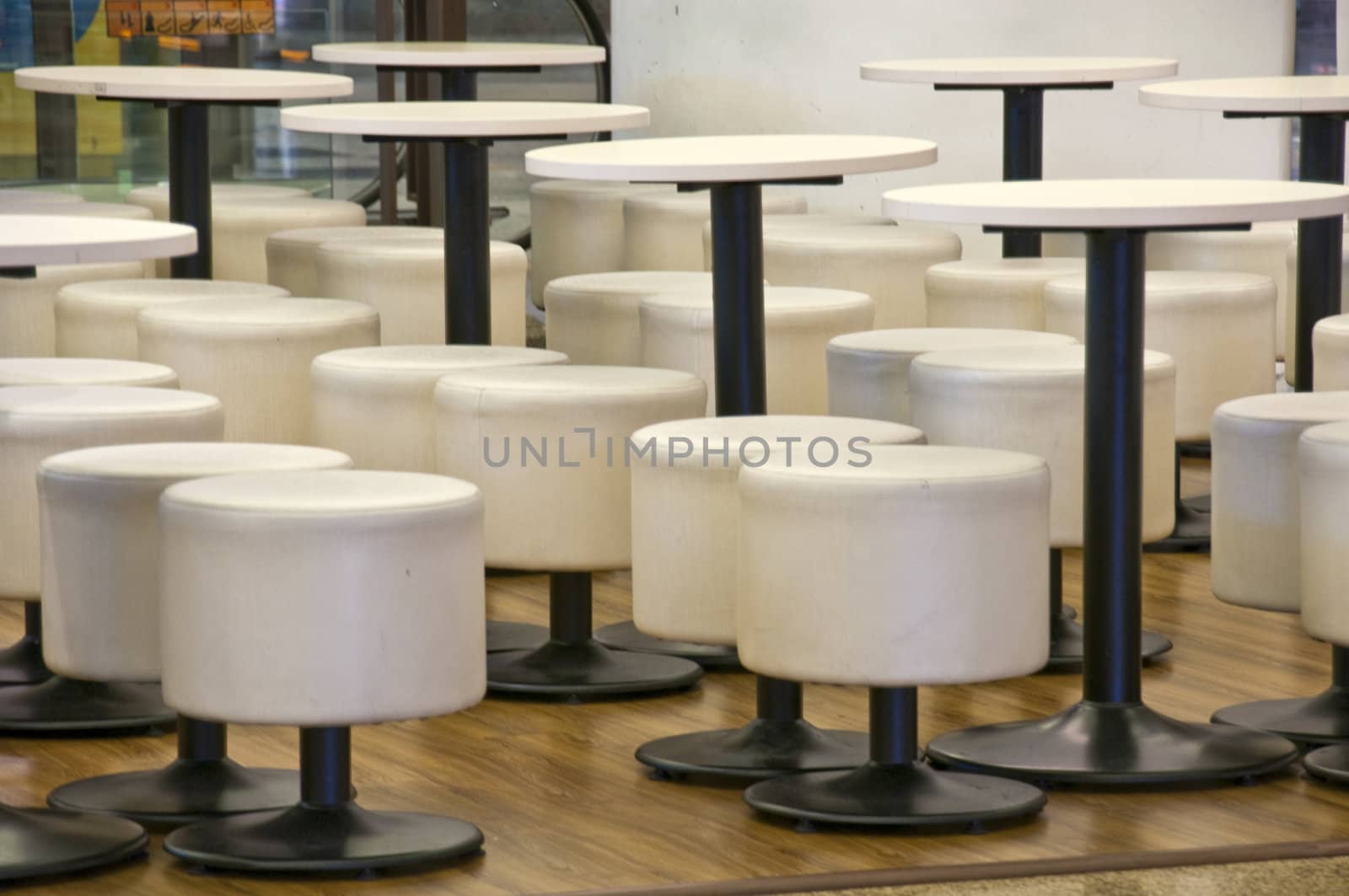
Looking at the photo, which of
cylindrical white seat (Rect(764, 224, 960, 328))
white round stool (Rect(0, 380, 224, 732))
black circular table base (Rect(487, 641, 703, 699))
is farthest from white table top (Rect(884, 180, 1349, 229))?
cylindrical white seat (Rect(764, 224, 960, 328))

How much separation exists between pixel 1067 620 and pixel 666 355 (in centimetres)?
100

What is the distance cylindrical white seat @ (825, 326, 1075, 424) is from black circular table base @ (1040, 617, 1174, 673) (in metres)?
0.51

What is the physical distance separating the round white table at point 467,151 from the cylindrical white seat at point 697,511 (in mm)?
1270

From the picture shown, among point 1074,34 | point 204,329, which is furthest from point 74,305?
point 1074,34

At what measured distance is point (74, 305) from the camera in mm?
5656

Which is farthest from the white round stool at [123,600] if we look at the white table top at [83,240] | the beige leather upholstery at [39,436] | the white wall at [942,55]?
the white wall at [942,55]

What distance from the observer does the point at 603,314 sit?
18.3ft

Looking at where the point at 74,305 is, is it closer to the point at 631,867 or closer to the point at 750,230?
the point at 750,230

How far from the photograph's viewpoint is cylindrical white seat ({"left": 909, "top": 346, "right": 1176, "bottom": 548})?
14.8ft

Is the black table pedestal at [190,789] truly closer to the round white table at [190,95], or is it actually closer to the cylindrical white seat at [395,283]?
the cylindrical white seat at [395,283]

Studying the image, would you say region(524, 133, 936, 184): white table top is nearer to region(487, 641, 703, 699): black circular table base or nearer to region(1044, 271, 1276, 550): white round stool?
region(1044, 271, 1276, 550): white round stool

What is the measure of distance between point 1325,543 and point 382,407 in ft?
6.08

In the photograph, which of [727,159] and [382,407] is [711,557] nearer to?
[727,159]

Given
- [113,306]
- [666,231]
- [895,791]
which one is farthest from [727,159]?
[666,231]
